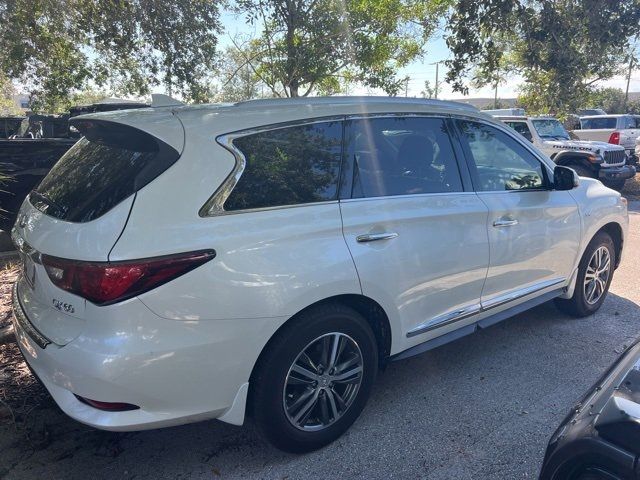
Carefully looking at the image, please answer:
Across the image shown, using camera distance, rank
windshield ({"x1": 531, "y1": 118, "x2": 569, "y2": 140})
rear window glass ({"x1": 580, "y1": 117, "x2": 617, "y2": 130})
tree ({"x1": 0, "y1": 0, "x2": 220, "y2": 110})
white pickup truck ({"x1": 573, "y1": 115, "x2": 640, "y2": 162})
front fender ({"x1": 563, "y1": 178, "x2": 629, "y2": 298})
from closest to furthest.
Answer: front fender ({"x1": 563, "y1": 178, "x2": 629, "y2": 298})
tree ({"x1": 0, "y1": 0, "x2": 220, "y2": 110})
windshield ({"x1": 531, "y1": 118, "x2": 569, "y2": 140})
white pickup truck ({"x1": 573, "y1": 115, "x2": 640, "y2": 162})
rear window glass ({"x1": 580, "y1": 117, "x2": 617, "y2": 130})

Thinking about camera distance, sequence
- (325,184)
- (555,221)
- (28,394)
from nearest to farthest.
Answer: (325,184) < (28,394) < (555,221)

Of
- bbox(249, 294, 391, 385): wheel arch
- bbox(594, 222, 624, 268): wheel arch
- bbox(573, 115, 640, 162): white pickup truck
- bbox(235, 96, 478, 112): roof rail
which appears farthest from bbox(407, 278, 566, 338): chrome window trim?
bbox(573, 115, 640, 162): white pickup truck

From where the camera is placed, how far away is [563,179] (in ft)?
13.0

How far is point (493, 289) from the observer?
3.56 metres

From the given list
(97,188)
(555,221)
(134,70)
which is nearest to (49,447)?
(97,188)

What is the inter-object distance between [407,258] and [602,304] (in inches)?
120

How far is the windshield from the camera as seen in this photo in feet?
44.8

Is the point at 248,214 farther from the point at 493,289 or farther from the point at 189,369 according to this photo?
the point at 493,289

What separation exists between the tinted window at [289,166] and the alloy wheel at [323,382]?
76 cm

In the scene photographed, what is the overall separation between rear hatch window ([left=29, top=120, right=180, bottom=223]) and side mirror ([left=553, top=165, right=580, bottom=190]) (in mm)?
3017

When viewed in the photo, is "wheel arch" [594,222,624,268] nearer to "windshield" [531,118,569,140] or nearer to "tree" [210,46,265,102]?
"tree" [210,46,265,102]

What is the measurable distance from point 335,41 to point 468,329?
6.98m

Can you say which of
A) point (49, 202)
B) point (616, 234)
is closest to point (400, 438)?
point (49, 202)

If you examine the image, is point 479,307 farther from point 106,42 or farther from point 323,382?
point 106,42
